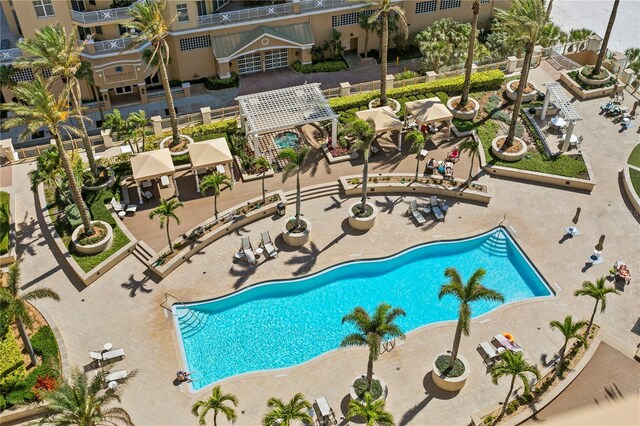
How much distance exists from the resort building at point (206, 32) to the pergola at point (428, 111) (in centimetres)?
1315

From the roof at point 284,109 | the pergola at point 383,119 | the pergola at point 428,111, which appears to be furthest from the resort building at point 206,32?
the pergola at point 383,119

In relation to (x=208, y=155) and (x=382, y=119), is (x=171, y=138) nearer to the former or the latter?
(x=208, y=155)

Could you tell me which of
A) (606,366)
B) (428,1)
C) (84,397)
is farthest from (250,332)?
(428,1)

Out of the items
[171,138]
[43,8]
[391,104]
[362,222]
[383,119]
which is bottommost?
[362,222]

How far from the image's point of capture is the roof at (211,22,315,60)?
173ft

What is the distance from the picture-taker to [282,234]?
39250 millimetres

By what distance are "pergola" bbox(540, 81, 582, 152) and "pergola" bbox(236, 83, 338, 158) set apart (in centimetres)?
1682

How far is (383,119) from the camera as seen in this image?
144 ft

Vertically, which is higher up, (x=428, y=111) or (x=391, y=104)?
(x=428, y=111)

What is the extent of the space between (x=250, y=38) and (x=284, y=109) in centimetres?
1158

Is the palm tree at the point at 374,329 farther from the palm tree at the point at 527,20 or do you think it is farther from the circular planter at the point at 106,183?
the circular planter at the point at 106,183

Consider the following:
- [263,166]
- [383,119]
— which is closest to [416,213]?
[383,119]

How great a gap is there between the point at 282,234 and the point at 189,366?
10711 mm

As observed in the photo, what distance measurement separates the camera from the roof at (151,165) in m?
39.8
